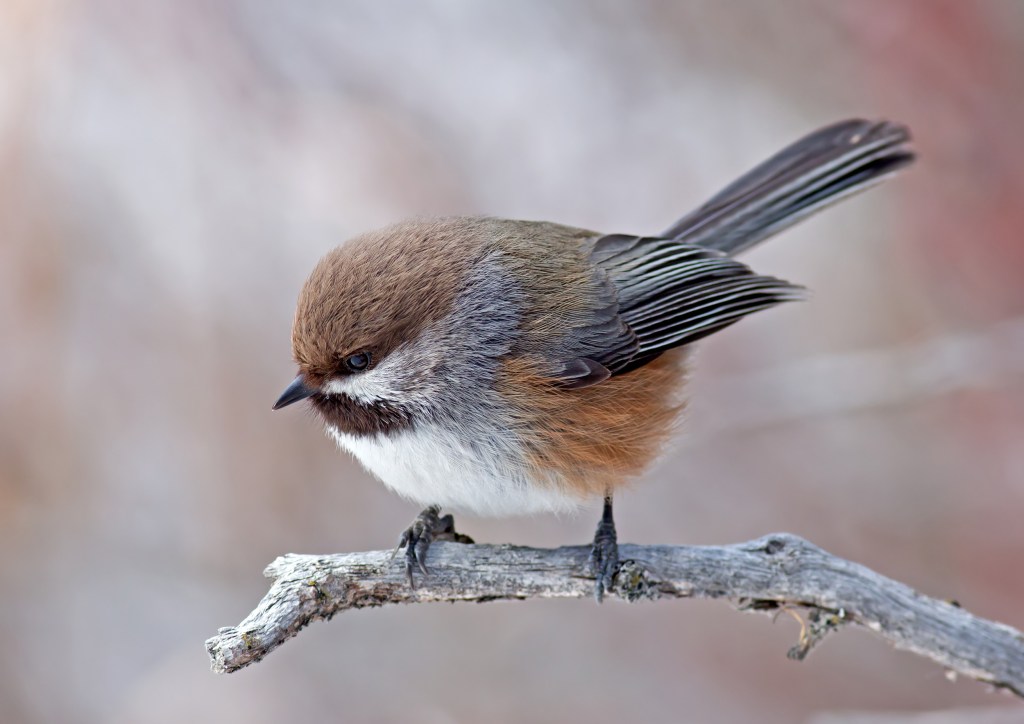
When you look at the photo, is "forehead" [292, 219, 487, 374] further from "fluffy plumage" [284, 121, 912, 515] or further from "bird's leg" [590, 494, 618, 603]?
"bird's leg" [590, 494, 618, 603]

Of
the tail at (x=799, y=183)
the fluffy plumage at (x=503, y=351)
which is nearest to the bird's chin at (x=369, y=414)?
the fluffy plumage at (x=503, y=351)

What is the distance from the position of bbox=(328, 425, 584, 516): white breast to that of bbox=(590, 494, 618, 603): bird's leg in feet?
0.80

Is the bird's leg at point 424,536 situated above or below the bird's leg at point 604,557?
above

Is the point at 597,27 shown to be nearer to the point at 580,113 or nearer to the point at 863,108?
the point at 580,113

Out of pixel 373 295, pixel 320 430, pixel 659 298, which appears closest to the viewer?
pixel 373 295

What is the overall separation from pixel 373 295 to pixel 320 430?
1.72 m

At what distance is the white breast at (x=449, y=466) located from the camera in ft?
9.38

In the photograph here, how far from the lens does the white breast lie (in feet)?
9.38

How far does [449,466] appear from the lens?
2.86 m

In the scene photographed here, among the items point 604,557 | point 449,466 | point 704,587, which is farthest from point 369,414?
point 704,587

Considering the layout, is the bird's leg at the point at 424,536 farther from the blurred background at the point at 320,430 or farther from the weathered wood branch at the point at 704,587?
the blurred background at the point at 320,430

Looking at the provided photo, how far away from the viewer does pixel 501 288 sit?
3123mm

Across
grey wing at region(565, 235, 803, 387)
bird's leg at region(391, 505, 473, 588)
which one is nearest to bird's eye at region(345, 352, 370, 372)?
bird's leg at region(391, 505, 473, 588)

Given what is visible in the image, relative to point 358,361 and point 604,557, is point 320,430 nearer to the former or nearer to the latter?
point 358,361
